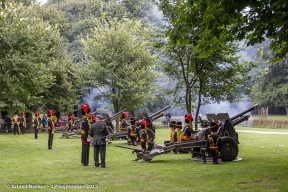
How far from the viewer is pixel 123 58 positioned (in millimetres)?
35281

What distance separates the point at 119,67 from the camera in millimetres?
35156

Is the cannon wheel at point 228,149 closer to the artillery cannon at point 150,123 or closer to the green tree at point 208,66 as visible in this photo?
the green tree at point 208,66

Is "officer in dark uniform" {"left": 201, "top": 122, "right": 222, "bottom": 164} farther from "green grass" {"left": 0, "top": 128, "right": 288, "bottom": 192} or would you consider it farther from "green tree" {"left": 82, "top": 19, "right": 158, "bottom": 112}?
"green tree" {"left": 82, "top": 19, "right": 158, "bottom": 112}

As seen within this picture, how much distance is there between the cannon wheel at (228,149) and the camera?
16016mm

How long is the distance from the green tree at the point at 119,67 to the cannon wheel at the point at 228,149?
722 inches

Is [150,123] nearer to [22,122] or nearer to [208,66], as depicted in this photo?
[208,66]

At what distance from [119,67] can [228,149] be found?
2014 centimetres

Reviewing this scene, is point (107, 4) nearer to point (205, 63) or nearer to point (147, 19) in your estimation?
point (147, 19)

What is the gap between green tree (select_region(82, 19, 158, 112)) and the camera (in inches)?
1362

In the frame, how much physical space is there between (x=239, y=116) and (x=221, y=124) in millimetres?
1532

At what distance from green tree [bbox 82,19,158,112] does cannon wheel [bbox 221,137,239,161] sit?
18.3 metres

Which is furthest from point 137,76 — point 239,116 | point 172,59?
point 239,116

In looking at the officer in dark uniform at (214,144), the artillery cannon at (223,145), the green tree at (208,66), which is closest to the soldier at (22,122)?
the green tree at (208,66)

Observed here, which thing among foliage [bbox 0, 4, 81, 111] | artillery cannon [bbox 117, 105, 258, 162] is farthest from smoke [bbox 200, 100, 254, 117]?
artillery cannon [bbox 117, 105, 258, 162]
